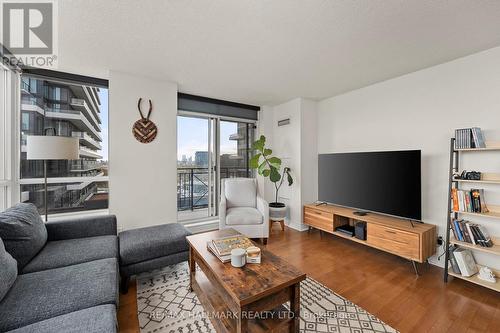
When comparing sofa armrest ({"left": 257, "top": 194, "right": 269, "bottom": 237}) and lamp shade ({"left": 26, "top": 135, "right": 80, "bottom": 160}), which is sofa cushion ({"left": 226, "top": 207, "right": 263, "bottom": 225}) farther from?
lamp shade ({"left": 26, "top": 135, "right": 80, "bottom": 160})

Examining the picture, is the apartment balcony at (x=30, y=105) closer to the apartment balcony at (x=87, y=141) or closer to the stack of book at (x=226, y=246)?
the apartment balcony at (x=87, y=141)

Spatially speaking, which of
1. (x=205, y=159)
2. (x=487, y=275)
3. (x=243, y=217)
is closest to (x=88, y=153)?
(x=205, y=159)

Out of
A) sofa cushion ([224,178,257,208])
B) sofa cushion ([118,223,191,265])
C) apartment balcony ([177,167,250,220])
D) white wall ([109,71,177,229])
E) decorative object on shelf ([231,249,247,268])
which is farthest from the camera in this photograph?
apartment balcony ([177,167,250,220])

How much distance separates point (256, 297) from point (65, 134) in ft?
10.9

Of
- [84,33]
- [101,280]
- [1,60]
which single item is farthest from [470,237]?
[1,60]

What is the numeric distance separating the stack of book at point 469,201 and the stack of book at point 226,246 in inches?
85.1

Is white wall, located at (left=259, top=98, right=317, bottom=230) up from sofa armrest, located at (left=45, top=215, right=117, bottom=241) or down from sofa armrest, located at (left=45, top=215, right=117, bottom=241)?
up

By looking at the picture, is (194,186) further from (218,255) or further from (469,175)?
(469,175)

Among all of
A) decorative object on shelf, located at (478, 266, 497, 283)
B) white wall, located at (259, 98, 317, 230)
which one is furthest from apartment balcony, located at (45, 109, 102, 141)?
decorative object on shelf, located at (478, 266, 497, 283)

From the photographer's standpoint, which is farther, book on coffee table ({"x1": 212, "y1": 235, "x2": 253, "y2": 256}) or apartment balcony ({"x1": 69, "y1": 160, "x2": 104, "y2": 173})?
apartment balcony ({"x1": 69, "y1": 160, "x2": 104, "y2": 173})

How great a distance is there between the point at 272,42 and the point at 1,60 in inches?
115

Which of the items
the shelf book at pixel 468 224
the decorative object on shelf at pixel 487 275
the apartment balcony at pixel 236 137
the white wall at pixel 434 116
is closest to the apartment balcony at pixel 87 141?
the apartment balcony at pixel 236 137

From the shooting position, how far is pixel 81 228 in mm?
2197

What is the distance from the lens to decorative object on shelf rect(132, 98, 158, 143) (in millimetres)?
3014
